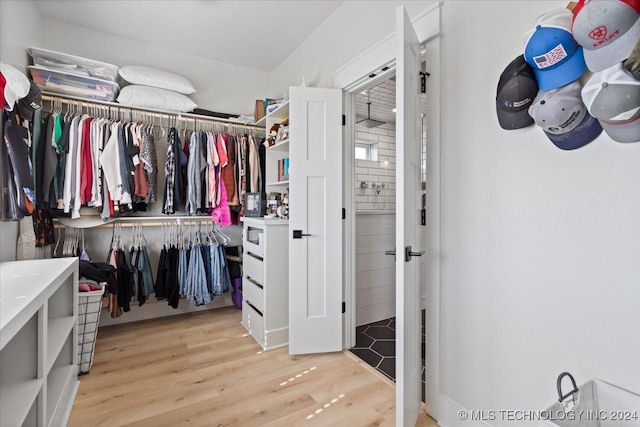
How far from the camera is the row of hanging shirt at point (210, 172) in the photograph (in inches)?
113

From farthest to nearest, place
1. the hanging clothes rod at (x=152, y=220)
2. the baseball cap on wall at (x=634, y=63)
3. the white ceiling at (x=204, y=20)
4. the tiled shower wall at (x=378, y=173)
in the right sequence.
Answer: the tiled shower wall at (x=378, y=173) → the hanging clothes rod at (x=152, y=220) → the white ceiling at (x=204, y=20) → the baseball cap on wall at (x=634, y=63)

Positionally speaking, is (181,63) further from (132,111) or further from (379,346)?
(379,346)

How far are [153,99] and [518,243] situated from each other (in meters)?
3.06

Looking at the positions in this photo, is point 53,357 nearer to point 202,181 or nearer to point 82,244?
point 82,244

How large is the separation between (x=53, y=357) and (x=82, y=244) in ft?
5.27

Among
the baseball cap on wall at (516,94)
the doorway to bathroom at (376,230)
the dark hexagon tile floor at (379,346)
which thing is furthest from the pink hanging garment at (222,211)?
the baseball cap on wall at (516,94)

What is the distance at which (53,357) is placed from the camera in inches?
56.2

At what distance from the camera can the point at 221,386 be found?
6.27ft

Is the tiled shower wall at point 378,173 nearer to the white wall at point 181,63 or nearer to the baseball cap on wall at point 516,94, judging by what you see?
the white wall at point 181,63

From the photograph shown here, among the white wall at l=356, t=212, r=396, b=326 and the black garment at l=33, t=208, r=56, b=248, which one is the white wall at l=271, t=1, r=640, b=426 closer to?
the white wall at l=356, t=212, r=396, b=326

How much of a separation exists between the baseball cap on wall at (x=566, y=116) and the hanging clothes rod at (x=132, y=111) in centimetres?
283

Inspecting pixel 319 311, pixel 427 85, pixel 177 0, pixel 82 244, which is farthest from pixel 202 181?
pixel 427 85

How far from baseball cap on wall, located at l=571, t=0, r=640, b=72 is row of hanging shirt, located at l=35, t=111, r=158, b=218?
296 cm

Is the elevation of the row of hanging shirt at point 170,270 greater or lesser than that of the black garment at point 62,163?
lesser
